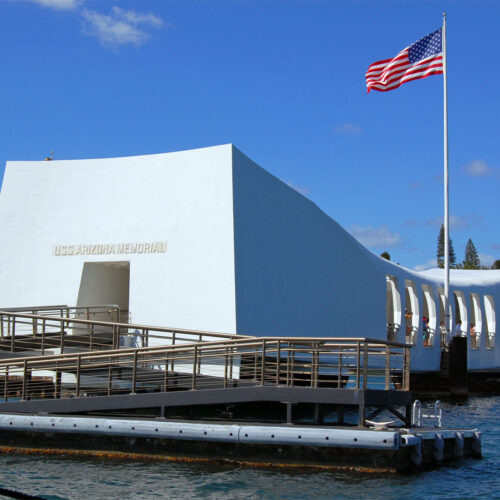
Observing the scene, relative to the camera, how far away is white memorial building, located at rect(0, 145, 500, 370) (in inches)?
794

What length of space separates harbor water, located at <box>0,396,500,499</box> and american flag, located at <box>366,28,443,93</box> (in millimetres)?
18286

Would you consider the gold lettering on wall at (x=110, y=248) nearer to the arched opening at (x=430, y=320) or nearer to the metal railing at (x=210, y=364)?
the metal railing at (x=210, y=364)

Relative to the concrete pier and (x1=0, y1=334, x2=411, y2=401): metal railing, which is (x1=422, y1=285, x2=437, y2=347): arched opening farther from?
the concrete pier

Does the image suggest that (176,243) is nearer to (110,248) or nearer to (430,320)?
(110,248)

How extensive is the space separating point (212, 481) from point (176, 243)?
9.91 metres

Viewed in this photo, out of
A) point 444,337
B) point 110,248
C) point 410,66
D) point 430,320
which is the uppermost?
point 410,66

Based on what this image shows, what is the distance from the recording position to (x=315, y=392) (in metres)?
12.6

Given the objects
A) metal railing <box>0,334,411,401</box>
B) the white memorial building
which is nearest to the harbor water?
metal railing <box>0,334,411,401</box>

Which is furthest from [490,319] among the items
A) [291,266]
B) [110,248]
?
[110,248]

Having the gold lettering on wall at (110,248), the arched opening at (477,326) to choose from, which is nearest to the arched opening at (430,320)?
the arched opening at (477,326)

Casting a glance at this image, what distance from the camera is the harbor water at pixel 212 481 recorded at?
1083 cm

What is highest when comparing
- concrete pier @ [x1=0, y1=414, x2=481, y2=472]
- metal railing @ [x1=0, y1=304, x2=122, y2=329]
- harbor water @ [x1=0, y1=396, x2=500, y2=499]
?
metal railing @ [x1=0, y1=304, x2=122, y2=329]

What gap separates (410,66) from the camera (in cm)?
2912

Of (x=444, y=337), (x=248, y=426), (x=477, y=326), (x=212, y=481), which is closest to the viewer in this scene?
(x=212, y=481)
